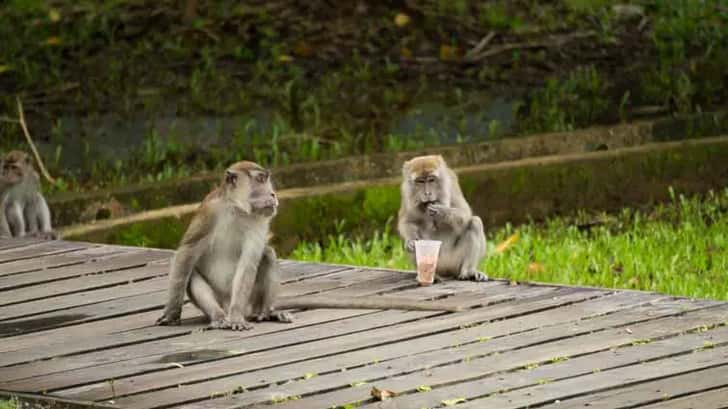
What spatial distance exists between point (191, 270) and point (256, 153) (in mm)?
4448

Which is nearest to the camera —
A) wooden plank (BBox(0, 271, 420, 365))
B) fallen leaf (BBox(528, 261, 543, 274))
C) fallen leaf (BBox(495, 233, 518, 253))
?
wooden plank (BBox(0, 271, 420, 365))

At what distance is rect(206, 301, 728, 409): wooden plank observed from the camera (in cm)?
634

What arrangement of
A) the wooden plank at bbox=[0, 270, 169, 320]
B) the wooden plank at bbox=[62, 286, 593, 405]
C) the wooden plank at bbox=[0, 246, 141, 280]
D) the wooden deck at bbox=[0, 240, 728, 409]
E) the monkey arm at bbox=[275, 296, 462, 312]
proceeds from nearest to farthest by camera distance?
the wooden deck at bbox=[0, 240, 728, 409] → the wooden plank at bbox=[62, 286, 593, 405] → the monkey arm at bbox=[275, 296, 462, 312] → the wooden plank at bbox=[0, 270, 169, 320] → the wooden plank at bbox=[0, 246, 141, 280]

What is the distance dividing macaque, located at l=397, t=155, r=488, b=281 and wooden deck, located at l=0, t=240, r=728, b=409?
7.6 inches

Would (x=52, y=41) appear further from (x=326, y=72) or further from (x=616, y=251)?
(x=616, y=251)

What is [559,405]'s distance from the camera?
6.11 m

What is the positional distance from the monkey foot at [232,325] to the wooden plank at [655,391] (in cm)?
182

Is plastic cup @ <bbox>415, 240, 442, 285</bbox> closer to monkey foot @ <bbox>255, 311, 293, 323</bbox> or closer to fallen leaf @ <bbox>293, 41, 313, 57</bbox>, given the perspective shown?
monkey foot @ <bbox>255, 311, 293, 323</bbox>

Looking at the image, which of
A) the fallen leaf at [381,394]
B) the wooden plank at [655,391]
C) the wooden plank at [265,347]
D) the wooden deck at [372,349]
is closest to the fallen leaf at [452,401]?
the wooden deck at [372,349]

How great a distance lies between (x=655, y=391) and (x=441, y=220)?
256 cm

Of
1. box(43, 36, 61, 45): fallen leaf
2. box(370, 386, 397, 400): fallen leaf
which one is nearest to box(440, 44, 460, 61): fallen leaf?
box(43, 36, 61, 45): fallen leaf

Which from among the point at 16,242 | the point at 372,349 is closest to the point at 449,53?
the point at 16,242

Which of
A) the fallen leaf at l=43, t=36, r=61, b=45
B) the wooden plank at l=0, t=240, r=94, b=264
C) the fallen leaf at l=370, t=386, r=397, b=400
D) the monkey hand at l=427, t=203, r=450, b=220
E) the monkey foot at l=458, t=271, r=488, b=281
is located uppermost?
the fallen leaf at l=43, t=36, r=61, b=45

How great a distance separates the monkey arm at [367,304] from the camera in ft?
25.9
